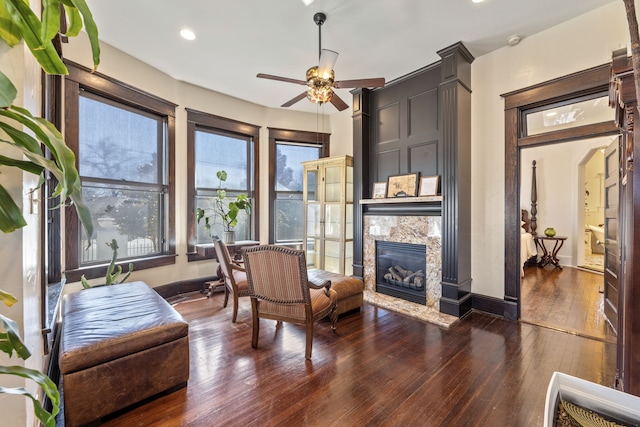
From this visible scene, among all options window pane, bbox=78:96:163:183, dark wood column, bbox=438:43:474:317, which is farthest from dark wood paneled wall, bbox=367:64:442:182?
window pane, bbox=78:96:163:183

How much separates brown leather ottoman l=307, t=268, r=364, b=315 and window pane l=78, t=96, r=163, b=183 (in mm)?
2791

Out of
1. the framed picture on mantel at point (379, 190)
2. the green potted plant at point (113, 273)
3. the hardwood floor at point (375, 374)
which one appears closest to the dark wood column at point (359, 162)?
the framed picture on mantel at point (379, 190)

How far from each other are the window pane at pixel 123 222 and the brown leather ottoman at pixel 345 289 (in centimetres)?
243

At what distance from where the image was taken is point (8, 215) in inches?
24.0

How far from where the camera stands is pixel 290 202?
5.46 meters

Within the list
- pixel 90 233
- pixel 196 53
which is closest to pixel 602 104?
pixel 90 233

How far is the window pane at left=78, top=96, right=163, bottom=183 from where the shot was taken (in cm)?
329

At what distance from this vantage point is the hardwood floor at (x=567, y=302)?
2.96 metres

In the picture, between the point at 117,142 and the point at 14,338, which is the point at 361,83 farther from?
the point at 117,142

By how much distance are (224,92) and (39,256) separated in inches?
151

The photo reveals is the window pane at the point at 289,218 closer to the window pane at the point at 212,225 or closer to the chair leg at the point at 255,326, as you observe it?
the window pane at the point at 212,225

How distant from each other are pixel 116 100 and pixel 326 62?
2869 millimetres

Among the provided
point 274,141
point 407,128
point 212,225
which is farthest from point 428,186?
point 212,225

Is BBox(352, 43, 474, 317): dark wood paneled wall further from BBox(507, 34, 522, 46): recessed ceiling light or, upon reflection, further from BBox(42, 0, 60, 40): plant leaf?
BBox(42, 0, 60, 40): plant leaf
